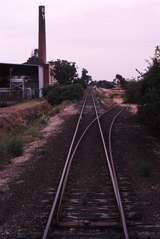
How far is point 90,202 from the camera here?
36.0 feet

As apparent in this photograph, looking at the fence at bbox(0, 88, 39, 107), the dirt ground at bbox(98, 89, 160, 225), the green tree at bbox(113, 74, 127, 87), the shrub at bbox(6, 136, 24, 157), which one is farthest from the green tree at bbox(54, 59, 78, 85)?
the shrub at bbox(6, 136, 24, 157)

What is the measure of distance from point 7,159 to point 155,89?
9.11 metres

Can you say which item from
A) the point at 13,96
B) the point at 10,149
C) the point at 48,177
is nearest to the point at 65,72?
the point at 13,96

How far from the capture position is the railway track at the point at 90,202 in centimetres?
866

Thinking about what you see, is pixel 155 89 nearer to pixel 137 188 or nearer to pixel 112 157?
pixel 112 157

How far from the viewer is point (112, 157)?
1819 centimetres

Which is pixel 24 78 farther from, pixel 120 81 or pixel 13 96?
pixel 120 81

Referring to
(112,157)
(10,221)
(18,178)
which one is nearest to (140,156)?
(112,157)

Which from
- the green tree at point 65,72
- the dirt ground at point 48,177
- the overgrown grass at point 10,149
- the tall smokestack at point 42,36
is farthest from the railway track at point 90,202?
the green tree at point 65,72

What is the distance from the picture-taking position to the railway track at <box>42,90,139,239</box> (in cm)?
866

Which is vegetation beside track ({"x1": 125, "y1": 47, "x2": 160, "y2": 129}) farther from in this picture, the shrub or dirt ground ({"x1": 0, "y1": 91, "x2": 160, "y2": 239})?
the shrub

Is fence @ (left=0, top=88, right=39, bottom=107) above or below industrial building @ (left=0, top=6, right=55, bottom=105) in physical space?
below

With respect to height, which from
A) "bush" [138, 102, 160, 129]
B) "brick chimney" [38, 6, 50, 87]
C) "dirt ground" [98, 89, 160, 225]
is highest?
"brick chimney" [38, 6, 50, 87]

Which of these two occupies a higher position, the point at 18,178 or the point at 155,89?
the point at 155,89
